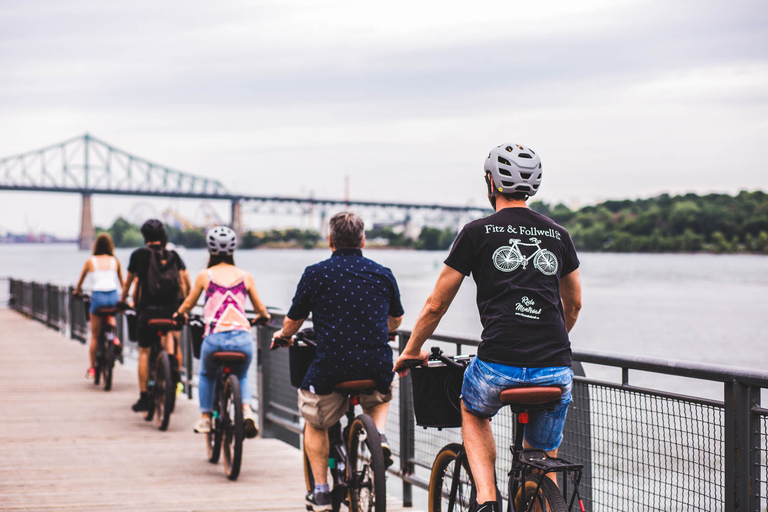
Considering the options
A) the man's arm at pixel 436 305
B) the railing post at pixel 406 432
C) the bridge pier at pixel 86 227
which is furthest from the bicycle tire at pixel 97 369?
the bridge pier at pixel 86 227

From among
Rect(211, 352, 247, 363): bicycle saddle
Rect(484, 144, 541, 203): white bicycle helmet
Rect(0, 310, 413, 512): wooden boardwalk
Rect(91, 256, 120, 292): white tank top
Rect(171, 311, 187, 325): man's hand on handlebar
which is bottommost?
Rect(0, 310, 413, 512): wooden boardwalk

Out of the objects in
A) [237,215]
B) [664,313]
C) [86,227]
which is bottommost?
[664,313]

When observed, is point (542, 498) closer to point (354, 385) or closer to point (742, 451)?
point (742, 451)

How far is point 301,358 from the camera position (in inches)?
184

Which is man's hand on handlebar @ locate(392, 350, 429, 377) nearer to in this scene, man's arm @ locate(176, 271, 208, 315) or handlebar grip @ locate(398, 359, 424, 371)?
handlebar grip @ locate(398, 359, 424, 371)

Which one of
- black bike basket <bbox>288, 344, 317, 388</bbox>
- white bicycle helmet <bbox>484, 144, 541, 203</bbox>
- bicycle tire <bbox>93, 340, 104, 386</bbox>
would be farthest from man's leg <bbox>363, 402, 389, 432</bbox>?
bicycle tire <bbox>93, 340, 104, 386</bbox>

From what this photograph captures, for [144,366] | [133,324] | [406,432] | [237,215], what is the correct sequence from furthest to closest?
[237,215] → [144,366] → [133,324] → [406,432]

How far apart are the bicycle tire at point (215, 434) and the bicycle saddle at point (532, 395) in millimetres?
3441

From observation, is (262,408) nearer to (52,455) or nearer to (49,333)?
(52,455)

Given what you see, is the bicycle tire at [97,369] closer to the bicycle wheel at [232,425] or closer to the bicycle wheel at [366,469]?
the bicycle wheel at [232,425]

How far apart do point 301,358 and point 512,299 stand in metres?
1.75

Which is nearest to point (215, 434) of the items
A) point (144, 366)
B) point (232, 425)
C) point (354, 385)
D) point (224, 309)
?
point (232, 425)

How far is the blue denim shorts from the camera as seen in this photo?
10.5 ft

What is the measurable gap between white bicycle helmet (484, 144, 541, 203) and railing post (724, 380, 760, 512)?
3.24ft
